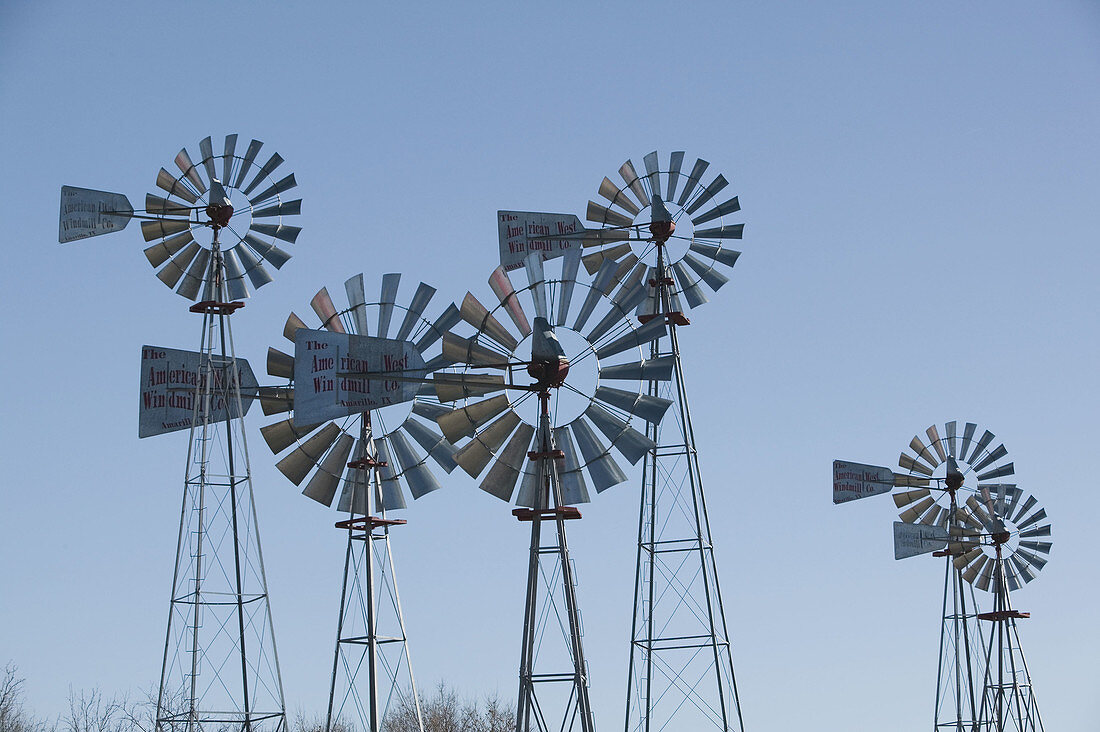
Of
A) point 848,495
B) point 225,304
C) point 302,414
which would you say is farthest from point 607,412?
point 848,495

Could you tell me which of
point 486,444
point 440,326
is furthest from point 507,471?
point 440,326

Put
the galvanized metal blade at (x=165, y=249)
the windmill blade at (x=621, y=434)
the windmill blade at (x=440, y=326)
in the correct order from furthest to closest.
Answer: the galvanized metal blade at (x=165, y=249)
the windmill blade at (x=440, y=326)
the windmill blade at (x=621, y=434)

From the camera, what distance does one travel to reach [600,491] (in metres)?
20.8

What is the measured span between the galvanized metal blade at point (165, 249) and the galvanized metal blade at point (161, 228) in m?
0.12

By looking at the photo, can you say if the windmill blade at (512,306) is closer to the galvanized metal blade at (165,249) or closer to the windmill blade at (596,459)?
the windmill blade at (596,459)

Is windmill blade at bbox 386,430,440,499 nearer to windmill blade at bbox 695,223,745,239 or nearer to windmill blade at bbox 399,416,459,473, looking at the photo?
windmill blade at bbox 399,416,459,473

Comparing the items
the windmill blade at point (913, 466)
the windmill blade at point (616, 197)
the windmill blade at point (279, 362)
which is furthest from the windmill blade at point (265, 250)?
the windmill blade at point (913, 466)

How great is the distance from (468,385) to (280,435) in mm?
5672

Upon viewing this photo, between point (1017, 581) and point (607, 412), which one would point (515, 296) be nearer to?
point (607, 412)

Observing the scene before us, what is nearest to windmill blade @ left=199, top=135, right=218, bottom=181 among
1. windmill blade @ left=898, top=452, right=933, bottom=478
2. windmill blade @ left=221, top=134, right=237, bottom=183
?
windmill blade @ left=221, top=134, right=237, bottom=183

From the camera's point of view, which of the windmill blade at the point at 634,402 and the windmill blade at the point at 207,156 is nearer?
the windmill blade at the point at 634,402

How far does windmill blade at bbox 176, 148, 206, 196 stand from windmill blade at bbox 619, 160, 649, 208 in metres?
7.93

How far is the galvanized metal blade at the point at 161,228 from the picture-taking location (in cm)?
2755

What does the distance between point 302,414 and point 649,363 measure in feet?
16.0
